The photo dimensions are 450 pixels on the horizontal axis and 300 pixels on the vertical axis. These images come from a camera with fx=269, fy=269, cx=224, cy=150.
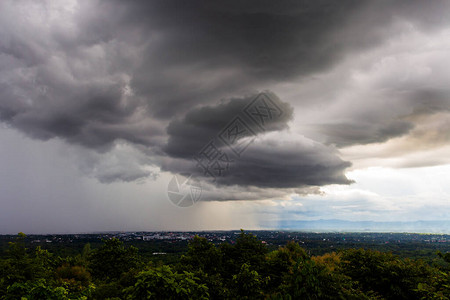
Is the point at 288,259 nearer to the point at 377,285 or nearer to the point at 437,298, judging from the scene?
the point at 377,285

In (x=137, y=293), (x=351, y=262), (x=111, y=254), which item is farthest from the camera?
(x=111, y=254)

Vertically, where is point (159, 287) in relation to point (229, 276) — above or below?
above

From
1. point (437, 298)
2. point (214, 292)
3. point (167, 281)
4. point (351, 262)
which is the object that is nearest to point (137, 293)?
point (167, 281)

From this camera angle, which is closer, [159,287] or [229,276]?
[159,287]

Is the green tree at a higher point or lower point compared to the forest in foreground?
higher

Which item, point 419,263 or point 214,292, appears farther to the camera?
point 419,263

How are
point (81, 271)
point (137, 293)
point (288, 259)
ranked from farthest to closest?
point (288, 259), point (81, 271), point (137, 293)

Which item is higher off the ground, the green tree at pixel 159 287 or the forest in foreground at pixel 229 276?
the green tree at pixel 159 287

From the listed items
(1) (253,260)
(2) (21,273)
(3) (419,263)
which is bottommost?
(1) (253,260)
